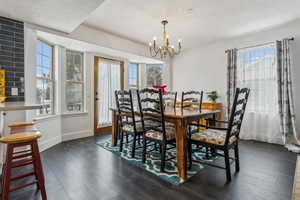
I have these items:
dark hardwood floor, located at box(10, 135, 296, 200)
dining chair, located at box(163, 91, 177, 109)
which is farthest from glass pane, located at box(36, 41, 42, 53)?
dining chair, located at box(163, 91, 177, 109)

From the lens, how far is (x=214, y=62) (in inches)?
171

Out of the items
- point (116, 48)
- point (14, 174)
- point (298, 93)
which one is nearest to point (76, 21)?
point (116, 48)

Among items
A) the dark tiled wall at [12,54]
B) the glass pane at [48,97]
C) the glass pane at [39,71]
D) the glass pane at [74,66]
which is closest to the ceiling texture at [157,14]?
the dark tiled wall at [12,54]

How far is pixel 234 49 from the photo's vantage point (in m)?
3.85

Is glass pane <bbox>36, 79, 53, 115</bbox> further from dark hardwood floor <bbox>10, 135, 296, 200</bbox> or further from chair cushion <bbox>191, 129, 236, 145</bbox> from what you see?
chair cushion <bbox>191, 129, 236, 145</bbox>

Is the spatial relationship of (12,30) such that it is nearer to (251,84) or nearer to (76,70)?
(76,70)

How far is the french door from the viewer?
4.20 metres

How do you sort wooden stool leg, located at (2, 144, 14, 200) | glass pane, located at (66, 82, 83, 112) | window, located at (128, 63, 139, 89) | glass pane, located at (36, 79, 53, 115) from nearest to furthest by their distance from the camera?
wooden stool leg, located at (2, 144, 14, 200)
glass pane, located at (36, 79, 53, 115)
glass pane, located at (66, 82, 83, 112)
window, located at (128, 63, 139, 89)

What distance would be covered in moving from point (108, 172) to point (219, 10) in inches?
126

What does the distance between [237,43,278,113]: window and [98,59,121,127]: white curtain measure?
336 cm

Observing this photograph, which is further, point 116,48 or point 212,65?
point 212,65

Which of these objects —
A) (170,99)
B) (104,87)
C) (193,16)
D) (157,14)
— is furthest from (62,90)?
(193,16)

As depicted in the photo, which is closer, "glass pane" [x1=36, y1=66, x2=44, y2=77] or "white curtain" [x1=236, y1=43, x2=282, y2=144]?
"glass pane" [x1=36, y1=66, x2=44, y2=77]

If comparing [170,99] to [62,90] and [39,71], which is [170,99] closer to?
[62,90]
